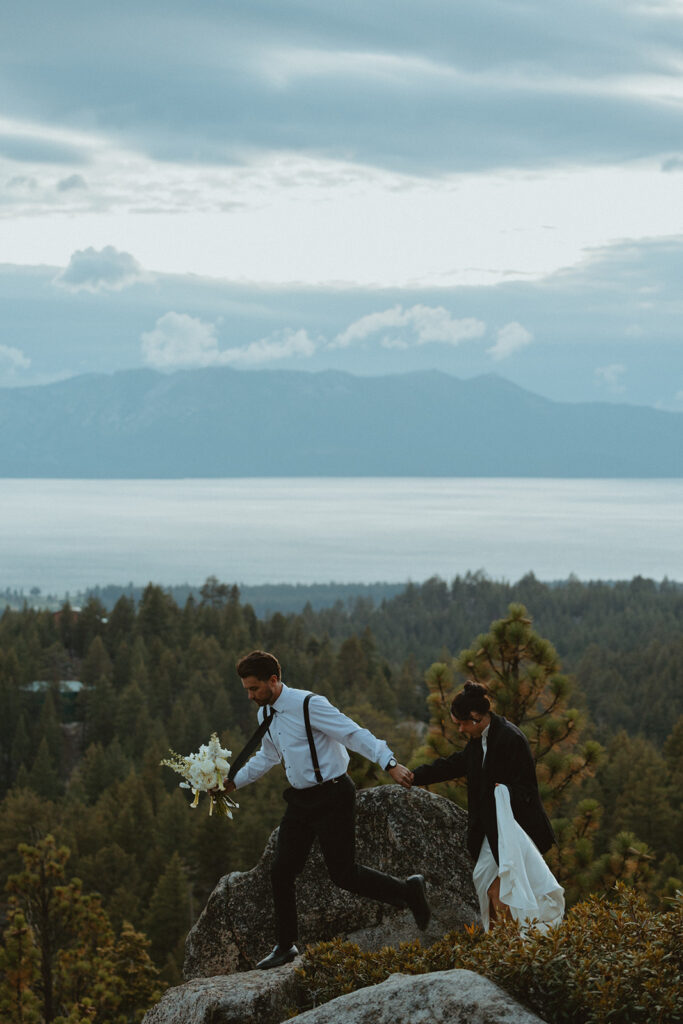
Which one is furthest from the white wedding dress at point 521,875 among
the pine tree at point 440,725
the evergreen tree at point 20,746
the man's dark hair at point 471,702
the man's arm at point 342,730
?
the evergreen tree at point 20,746

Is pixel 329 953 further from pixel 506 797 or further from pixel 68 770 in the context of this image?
pixel 68 770

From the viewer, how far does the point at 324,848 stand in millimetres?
7289

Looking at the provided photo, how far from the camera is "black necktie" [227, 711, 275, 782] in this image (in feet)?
23.6

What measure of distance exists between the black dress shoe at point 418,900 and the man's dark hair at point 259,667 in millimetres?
1845

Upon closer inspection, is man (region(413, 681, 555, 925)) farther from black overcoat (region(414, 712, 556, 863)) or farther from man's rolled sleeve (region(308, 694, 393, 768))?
man's rolled sleeve (region(308, 694, 393, 768))

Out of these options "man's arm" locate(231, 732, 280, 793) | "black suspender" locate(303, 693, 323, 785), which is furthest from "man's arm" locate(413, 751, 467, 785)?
"man's arm" locate(231, 732, 280, 793)

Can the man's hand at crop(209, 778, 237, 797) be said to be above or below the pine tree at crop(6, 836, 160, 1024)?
above

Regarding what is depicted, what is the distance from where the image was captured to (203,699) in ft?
315

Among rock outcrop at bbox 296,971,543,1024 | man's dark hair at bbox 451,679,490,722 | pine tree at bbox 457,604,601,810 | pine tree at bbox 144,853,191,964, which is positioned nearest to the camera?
rock outcrop at bbox 296,971,543,1024

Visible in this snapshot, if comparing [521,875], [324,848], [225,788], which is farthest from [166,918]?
[521,875]

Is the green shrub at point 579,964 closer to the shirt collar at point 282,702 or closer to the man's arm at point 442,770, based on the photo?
the man's arm at point 442,770

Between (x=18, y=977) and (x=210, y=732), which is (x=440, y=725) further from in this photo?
(x=210, y=732)

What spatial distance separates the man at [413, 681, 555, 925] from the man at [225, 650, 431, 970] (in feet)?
1.74

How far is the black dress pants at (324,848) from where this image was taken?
720 centimetres
